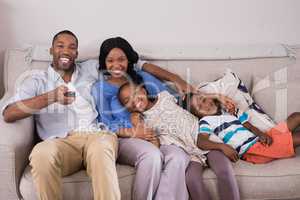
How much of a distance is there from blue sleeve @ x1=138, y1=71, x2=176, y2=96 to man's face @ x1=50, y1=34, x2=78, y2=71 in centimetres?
40

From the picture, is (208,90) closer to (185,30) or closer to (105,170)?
(185,30)

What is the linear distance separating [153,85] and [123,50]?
251 mm

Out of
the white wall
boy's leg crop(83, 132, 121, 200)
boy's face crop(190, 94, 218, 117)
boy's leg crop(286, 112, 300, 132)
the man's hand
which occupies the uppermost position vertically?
the white wall

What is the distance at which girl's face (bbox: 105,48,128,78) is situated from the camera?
226 cm

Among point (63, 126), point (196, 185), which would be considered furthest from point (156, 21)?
point (196, 185)

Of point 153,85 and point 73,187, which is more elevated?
point 153,85

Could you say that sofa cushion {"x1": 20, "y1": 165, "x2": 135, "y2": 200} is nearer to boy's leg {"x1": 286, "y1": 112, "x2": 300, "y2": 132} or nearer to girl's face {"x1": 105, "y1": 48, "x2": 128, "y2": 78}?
girl's face {"x1": 105, "y1": 48, "x2": 128, "y2": 78}

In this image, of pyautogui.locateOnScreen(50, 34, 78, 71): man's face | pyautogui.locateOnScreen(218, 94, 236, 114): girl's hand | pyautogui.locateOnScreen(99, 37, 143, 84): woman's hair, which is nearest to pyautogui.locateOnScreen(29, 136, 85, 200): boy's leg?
pyautogui.locateOnScreen(50, 34, 78, 71): man's face

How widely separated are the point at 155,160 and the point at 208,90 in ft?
2.08

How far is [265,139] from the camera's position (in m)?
2.12

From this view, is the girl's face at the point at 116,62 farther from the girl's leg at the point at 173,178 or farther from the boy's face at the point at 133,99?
the girl's leg at the point at 173,178

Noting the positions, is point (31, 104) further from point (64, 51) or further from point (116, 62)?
point (116, 62)

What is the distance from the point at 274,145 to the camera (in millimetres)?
2068

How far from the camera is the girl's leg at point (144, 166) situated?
1869 millimetres
